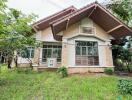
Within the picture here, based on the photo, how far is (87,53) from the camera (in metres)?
13.6

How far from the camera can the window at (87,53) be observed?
1337 cm

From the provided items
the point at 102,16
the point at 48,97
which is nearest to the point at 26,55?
the point at 102,16

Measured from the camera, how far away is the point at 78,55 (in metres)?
13.4

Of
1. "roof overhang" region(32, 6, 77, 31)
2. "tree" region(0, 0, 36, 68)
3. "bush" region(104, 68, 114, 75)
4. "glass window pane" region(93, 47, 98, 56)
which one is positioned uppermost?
"roof overhang" region(32, 6, 77, 31)

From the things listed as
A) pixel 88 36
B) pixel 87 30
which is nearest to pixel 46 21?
pixel 87 30

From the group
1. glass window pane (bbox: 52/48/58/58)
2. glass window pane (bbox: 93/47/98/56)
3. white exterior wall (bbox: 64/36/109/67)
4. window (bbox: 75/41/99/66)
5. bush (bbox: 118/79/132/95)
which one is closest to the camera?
bush (bbox: 118/79/132/95)

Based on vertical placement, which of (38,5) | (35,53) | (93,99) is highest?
(38,5)

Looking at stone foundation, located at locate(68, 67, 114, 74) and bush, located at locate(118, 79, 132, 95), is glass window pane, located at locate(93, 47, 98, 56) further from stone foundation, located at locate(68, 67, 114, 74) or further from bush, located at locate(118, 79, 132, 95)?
bush, located at locate(118, 79, 132, 95)

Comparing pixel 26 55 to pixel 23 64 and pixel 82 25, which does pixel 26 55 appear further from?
pixel 82 25

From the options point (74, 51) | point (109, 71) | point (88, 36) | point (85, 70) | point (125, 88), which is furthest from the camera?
point (88, 36)

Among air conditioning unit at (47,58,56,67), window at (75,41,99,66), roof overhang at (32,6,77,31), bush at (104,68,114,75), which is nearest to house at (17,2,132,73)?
window at (75,41,99,66)

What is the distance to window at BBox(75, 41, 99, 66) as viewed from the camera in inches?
526

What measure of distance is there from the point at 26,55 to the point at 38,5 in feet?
21.1

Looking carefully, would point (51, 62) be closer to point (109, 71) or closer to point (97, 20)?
point (97, 20)
